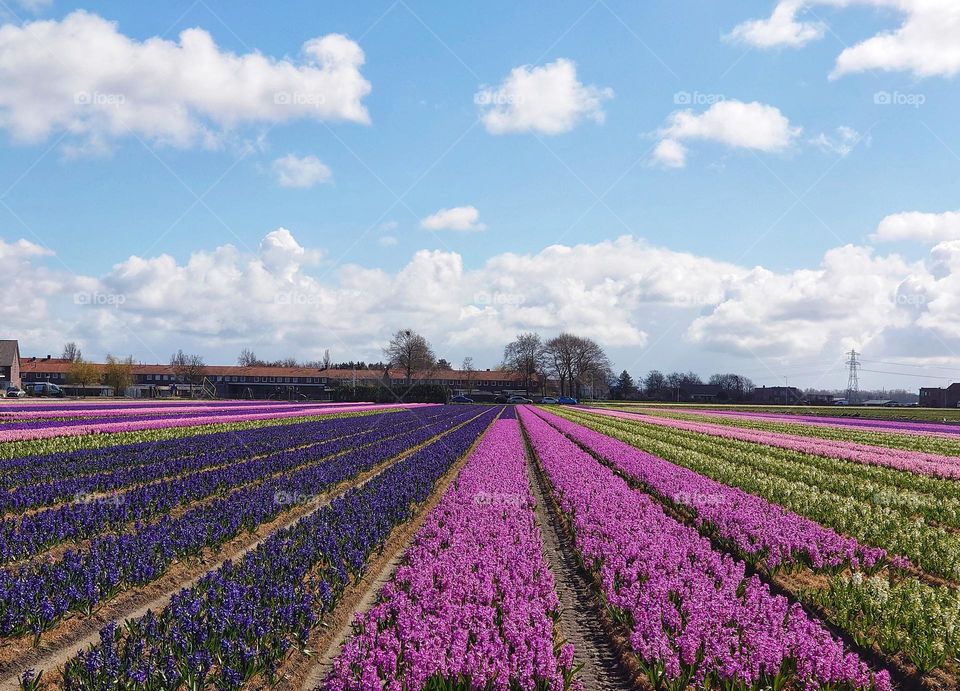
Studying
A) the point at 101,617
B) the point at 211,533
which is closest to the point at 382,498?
the point at 211,533

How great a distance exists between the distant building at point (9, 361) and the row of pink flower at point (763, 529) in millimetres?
122177

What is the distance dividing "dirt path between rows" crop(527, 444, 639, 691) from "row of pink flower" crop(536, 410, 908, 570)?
8.08 feet

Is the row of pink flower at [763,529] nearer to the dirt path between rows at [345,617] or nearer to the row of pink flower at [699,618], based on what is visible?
the row of pink flower at [699,618]

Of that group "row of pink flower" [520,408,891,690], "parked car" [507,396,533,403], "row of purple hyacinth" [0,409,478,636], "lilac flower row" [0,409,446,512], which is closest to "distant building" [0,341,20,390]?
"parked car" [507,396,533,403]

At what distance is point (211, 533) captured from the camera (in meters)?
9.29

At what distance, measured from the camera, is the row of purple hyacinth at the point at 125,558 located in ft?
20.1

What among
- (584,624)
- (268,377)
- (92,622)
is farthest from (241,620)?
(268,377)

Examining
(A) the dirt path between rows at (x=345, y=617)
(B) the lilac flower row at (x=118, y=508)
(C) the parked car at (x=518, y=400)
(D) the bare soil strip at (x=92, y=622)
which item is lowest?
(C) the parked car at (x=518, y=400)

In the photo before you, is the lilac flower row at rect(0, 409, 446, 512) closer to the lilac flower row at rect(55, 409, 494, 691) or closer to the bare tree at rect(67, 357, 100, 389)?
the lilac flower row at rect(55, 409, 494, 691)

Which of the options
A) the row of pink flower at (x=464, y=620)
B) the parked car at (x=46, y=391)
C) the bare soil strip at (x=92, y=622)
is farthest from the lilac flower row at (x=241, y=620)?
the parked car at (x=46, y=391)

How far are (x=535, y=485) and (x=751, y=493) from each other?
5.36 metres

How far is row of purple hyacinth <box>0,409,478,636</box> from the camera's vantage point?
6113 millimetres

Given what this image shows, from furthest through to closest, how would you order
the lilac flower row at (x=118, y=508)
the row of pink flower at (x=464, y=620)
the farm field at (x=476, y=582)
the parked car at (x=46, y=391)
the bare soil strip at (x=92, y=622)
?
the parked car at (x=46, y=391), the lilac flower row at (x=118, y=508), the bare soil strip at (x=92, y=622), the farm field at (x=476, y=582), the row of pink flower at (x=464, y=620)

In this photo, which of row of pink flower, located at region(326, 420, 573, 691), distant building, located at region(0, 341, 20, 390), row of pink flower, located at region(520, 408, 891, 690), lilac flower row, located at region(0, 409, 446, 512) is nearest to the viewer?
row of pink flower, located at region(326, 420, 573, 691)
